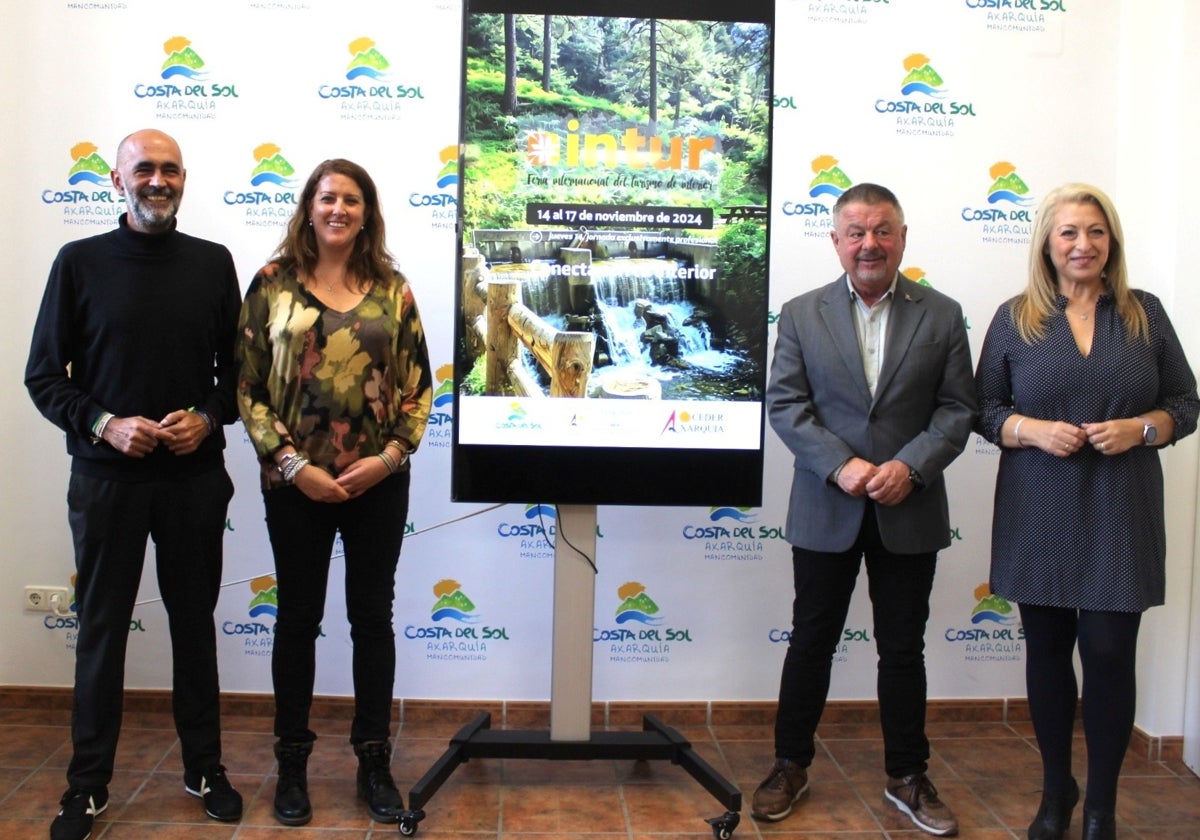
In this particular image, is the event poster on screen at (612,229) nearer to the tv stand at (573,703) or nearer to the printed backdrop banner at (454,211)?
the tv stand at (573,703)

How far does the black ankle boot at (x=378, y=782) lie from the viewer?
276 centimetres

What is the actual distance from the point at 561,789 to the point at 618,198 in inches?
64.8

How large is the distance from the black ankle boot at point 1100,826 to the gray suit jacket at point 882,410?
75cm

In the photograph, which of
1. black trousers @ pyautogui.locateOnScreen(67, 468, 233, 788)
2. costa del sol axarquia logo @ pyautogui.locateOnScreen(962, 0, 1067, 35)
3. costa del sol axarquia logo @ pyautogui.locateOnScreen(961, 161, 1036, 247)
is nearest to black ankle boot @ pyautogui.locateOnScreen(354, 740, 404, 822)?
black trousers @ pyautogui.locateOnScreen(67, 468, 233, 788)

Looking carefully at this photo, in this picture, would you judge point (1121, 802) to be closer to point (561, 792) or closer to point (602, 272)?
point (561, 792)

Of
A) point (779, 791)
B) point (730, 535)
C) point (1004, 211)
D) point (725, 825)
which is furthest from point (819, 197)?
point (725, 825)

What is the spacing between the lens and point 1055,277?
2680 mm

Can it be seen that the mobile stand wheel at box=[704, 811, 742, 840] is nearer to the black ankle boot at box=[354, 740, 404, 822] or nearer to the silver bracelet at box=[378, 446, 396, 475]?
the black ankle boot at box=[354, 740, 404, 822]

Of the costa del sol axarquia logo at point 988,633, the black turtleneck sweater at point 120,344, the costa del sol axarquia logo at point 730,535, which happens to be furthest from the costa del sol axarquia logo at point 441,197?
the costa del sol axarquia logo at point 988,633

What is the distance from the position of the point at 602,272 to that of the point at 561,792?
1450mm

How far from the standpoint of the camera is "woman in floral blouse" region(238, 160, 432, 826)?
264cm

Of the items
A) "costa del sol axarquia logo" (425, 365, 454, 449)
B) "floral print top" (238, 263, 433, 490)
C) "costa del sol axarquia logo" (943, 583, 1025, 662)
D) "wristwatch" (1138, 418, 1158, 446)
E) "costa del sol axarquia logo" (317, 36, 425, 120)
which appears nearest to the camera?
"wristwatch" (1138, 418, 1158, 446)

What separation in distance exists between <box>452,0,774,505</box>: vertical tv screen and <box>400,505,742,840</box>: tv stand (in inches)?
8.1

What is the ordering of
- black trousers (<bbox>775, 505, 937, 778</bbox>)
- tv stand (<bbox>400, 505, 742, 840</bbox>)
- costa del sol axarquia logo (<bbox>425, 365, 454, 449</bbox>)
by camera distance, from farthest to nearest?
costa del sol axarquia logo (<bbox>425, 365, 454, 449</bbox>) < tv stand (<bbox>400, 505, 742, 840</bbox>) < black trousers (<bbox>775, 505, 937, 778</bbox>)
